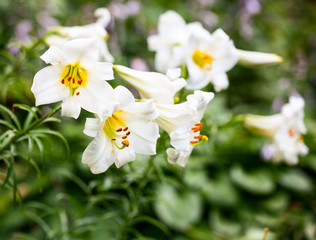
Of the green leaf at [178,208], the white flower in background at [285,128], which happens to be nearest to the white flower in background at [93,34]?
the white flower in background at [285,128]

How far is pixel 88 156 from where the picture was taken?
87cm

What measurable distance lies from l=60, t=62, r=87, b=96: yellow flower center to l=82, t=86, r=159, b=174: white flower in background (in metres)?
0.11

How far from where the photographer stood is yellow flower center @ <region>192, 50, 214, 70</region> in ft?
4.32

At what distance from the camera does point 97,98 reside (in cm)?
87

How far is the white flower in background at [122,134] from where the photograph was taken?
87cm

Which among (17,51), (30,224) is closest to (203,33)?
(17,51)

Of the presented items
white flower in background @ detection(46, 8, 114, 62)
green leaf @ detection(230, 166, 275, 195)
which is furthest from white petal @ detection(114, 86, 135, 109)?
green leaf @ detection(230, 166, 275, 195)

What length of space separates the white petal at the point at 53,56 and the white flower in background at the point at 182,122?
28 cm

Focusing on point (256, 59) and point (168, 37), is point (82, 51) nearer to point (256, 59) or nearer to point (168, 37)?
point (168, 37)

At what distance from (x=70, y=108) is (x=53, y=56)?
0.42ft

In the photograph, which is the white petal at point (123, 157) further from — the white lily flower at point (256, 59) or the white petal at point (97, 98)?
the white lily flower at point (256, 59)

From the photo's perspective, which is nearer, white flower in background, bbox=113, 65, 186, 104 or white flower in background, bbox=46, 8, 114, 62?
white flower in background, bbox=113, 65, 186, 104

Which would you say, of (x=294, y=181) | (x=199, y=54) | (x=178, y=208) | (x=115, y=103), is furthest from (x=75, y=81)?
(x=294, y=181)

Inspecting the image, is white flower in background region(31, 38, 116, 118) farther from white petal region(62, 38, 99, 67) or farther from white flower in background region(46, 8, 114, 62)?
white flower in background region(46, 8, 114, 62)
